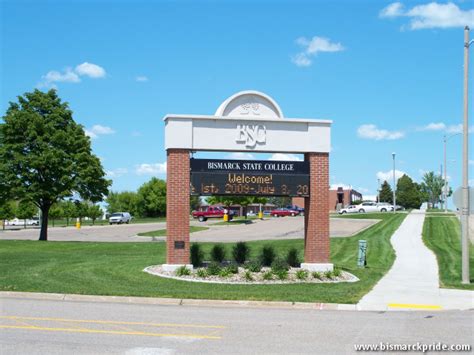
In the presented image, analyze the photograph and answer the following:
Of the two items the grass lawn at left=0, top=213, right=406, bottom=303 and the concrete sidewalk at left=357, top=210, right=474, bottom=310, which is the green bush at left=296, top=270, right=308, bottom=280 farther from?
the concrete sidewalk at left=357, top=210, right=474, bottom=310

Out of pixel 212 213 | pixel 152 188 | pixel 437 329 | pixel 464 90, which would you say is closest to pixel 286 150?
pixel 464 90

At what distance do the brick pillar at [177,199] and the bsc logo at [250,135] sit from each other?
5.56 feet

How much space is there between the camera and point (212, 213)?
71.2 meters

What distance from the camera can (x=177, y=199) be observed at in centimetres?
1838

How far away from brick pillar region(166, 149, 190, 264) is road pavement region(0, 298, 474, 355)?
491cm

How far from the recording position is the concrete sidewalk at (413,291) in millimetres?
13922

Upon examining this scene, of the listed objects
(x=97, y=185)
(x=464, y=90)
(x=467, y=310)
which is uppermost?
(x=464, y=90)

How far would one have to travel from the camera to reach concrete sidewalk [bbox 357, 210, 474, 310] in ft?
45.7

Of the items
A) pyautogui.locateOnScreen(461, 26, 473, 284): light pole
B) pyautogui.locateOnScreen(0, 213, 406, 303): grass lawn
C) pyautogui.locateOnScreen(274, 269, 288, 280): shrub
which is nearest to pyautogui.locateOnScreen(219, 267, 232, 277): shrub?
pyautogui.locateOnScreen(0, 213, 406, 303): grass lawn

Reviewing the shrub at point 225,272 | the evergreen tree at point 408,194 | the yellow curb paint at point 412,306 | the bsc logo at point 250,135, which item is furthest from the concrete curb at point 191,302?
the evergreen tree at point 408,194

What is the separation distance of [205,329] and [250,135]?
9.21m

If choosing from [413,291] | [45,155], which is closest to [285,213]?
[45,155]

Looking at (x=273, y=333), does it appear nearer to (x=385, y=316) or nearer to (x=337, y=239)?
(x=385, y=316)

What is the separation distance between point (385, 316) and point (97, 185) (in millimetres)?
28470
